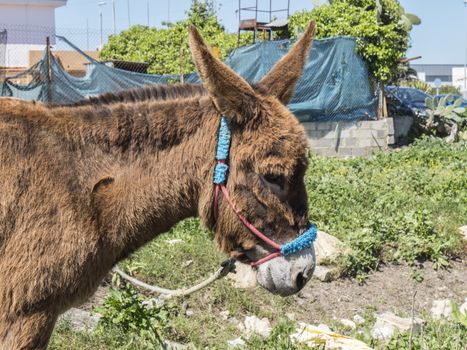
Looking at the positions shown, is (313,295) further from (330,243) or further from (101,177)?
(101,177)

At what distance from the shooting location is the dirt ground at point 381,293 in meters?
6.48

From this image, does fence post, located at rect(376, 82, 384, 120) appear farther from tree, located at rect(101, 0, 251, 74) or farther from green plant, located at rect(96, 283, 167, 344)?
green plant, located at rect(96, 283, 167, 344)

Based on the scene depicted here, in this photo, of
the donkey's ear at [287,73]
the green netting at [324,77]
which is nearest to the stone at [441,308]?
the donkey's ear at [287,73]

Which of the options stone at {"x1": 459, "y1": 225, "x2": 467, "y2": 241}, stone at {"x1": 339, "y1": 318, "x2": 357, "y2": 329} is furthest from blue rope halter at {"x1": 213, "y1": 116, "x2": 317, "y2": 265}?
stone at {"x1": 459, "y1": 225, "x2": 467, "y2": 241}

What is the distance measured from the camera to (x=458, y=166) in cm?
1148

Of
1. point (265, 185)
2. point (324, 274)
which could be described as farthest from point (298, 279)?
point (324, 274)

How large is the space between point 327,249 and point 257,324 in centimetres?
177

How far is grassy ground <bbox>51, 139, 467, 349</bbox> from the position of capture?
199 inches

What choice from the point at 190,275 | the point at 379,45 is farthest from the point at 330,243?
the point at 379,45

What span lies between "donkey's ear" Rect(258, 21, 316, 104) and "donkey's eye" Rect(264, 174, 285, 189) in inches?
18.9

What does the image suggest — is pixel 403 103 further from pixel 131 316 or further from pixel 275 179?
pixel 275 179

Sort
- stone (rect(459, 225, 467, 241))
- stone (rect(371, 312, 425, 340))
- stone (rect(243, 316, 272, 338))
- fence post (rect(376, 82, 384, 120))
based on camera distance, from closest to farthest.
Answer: stone (rect(371, 312, 425, 340))
stone (rect(243, 316, 272, 338))
stone (rect(459, 225, 467, 241))
fence post (rect(376, 82, 384, 120))

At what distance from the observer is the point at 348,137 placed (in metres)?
15.2

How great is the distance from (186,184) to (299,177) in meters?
0.58
